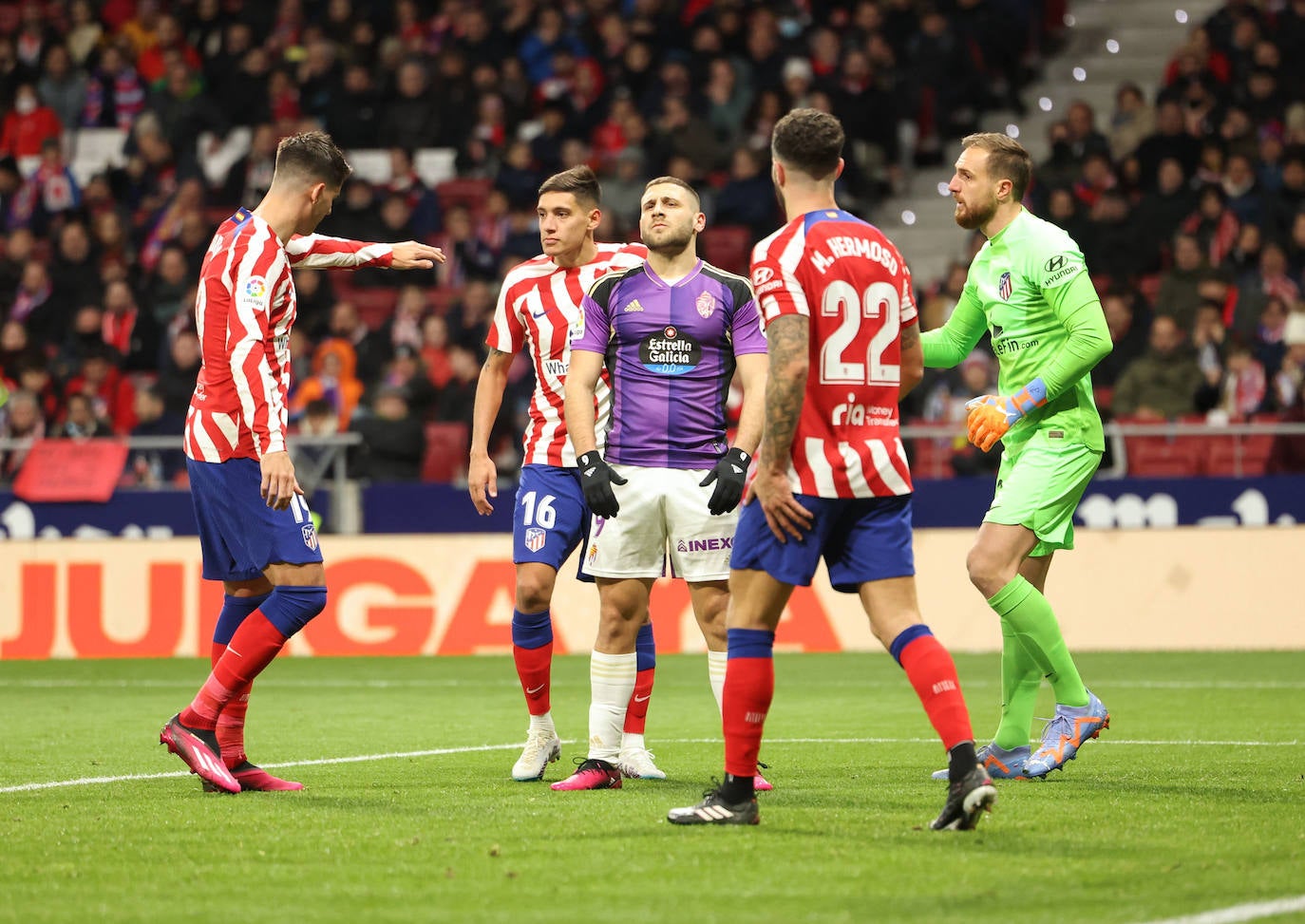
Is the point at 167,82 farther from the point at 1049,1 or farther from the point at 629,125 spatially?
the point at 1049,1

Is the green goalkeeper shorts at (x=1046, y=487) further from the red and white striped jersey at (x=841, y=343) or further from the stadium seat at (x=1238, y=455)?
the stadium seat at (x=1238, y=455)

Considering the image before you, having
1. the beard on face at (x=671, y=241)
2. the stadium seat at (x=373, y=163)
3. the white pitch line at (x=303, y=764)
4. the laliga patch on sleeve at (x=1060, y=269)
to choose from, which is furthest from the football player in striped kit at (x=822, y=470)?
the stadium seat at (x=373, y=163)

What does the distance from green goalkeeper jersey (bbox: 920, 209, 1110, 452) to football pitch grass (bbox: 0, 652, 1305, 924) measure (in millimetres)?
1450

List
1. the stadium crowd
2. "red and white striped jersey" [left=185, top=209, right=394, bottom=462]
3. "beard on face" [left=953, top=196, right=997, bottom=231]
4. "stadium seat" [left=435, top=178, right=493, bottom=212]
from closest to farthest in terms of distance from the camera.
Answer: "red and white striped jersey" [left=185, top=209, right=394, bottom=462] → "beard on face" [left=953, top=196, right=997, bottom=231] → the stadium crowd → "stadium seat" [left=435, top=178, right=493, bottom=212]

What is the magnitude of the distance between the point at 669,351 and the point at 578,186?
1.06m

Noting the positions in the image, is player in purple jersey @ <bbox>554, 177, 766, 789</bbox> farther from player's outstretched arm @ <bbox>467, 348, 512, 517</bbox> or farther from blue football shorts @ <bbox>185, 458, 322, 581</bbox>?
blue football shorts @ <bbox>185, 458, 322, 581</bbox>

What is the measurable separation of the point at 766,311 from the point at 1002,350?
215 cm

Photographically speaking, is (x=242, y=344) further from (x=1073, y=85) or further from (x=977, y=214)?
(x=1073, y=85)

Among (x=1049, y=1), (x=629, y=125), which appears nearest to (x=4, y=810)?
(x=629, y=125)

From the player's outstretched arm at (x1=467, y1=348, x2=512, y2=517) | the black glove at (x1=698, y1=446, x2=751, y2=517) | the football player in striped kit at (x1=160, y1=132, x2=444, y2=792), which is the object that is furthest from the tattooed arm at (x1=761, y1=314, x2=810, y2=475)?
the player's outstretched arm at (x1=467, y1=348, x2=512, y2=517)

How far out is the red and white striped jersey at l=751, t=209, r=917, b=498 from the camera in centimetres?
568

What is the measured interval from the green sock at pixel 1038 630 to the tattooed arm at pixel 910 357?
1.34 meters

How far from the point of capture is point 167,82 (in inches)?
891

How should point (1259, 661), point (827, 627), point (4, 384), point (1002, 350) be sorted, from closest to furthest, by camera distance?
point (1002, 350) < point (1259, 661) < point (827, 627) < point (4, 384)
